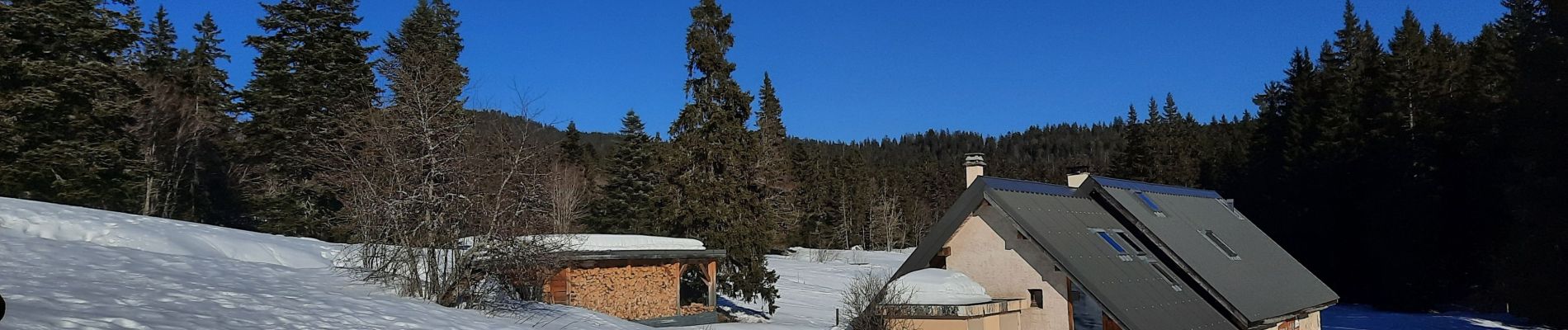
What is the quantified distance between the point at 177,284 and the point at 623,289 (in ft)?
41.9

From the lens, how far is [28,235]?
1191 centimetres

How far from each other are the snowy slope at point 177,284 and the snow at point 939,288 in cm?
475

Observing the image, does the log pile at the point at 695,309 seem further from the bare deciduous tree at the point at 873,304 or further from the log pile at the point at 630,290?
the bare deciduous tree at the point at 873,304

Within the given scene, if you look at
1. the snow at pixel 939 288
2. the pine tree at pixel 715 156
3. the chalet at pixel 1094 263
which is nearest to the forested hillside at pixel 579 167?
the pine tree at pixel 715 156

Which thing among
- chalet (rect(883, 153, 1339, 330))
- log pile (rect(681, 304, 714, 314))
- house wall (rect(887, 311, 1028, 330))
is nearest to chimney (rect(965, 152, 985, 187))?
chalet (rect(883, 153, 1339, 330))

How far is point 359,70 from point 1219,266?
26304 millimetres

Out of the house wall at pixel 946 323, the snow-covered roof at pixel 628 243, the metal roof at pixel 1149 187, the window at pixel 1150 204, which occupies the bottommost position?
the house wall at pixel 946 323

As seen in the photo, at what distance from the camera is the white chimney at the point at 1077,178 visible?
19484 millimetres

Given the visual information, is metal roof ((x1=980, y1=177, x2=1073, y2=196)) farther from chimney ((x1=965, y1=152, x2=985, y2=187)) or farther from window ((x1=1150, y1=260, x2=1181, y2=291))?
Answer: window ((x1=1150, y1=260, x2=1181, y2=291))

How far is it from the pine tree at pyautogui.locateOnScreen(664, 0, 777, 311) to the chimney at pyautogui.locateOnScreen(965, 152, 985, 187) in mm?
10326

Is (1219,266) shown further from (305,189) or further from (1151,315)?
(305,189)

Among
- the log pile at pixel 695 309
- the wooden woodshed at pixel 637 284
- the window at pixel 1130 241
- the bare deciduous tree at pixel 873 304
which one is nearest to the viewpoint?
the bare deciduous tree at pixel 873 304

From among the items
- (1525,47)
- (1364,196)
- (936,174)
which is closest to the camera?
(1525,47)

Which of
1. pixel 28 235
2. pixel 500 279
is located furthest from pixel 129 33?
pixel 500 279
